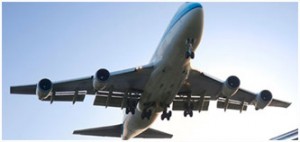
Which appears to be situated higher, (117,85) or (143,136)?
(117,85)

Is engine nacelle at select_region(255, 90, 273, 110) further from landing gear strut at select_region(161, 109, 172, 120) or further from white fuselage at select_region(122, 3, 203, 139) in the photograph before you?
white fuselage at select_region(122, 3, 203, 139)

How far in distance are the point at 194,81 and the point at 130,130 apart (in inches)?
177

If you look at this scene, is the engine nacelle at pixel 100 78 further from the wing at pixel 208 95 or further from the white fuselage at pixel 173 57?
the wing at pixel 208 95

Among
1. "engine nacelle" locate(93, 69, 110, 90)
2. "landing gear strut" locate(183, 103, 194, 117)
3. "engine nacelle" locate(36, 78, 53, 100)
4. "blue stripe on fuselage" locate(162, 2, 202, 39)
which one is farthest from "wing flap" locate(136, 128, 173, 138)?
"blue stripe on fuselage" locate(162, 2, 202, 39)

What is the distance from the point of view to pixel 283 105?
2711 centimetres

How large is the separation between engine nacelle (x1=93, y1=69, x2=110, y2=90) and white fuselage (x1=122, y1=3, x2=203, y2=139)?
191 cm

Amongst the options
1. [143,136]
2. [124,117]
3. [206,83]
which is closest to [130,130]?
[124,117]

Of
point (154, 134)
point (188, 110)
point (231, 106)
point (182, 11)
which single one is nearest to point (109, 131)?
point (154, 134)

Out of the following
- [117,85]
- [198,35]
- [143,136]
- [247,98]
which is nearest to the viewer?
[198,35]

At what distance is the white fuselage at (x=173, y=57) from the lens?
67.4 feet

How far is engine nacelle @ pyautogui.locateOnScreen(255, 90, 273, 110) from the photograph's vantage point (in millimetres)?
24844

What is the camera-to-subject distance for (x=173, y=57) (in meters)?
20.9

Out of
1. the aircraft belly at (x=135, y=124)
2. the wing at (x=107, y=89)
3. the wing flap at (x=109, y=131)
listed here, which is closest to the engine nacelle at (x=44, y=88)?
the wing at (x=107, y=89)

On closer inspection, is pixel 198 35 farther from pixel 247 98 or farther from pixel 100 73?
pixel 247 98
